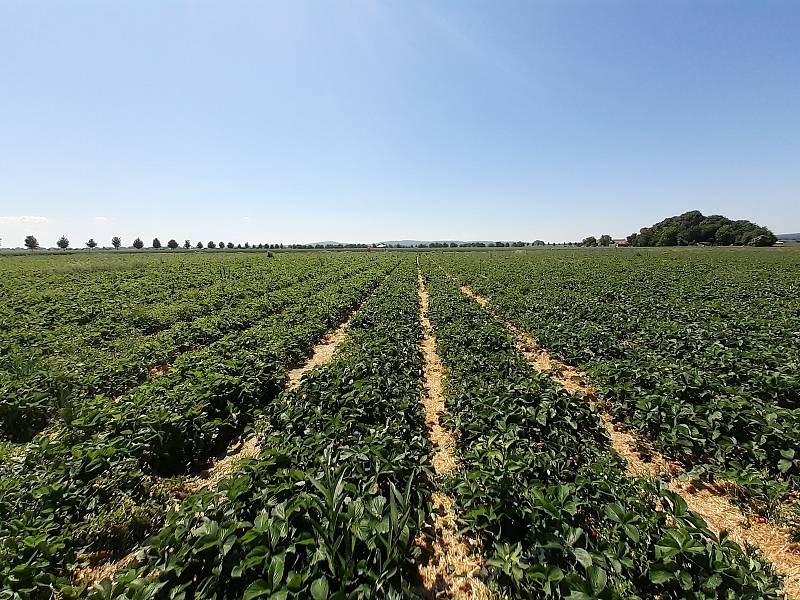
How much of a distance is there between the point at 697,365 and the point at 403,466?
8190 millimetres

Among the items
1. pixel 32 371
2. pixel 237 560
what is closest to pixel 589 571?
pixel 237 560

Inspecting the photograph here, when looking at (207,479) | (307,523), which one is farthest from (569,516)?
(207,479)

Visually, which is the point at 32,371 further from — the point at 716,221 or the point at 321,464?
the point at 716,221

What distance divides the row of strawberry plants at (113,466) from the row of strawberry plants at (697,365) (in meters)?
7.67

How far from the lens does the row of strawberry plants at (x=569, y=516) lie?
2.77 m

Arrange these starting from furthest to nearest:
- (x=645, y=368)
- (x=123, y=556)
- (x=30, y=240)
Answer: (x=30, y=240), (x=645, y=368), (x=123, y=556)

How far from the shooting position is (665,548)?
2.86m

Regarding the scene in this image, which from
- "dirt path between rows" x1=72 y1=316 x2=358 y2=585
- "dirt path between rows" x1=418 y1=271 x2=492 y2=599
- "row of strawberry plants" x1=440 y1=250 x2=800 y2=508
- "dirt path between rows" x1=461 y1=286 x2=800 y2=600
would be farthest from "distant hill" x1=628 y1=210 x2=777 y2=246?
"dirt path between rows" x1=72 y1=316 x2=358 y2=585

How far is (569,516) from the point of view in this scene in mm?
3432

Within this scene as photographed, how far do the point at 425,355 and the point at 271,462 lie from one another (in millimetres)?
7085

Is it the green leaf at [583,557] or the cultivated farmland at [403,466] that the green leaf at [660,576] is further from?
the green leaf at [583,557]

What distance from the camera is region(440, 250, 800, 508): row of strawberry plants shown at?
4.94m

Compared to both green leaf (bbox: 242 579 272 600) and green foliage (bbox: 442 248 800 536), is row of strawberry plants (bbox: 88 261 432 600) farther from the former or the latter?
green foliage (bbox: 442 248 800 536)

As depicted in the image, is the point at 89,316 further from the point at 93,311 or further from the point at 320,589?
the point at 320,589
